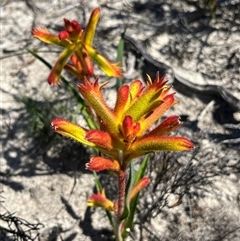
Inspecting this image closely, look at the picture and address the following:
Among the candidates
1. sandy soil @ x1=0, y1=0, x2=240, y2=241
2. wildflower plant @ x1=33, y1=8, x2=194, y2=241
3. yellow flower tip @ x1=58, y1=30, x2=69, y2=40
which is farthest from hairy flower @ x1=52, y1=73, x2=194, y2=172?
sandy soil @ x1=0, y1=0, x2=240, y2=241

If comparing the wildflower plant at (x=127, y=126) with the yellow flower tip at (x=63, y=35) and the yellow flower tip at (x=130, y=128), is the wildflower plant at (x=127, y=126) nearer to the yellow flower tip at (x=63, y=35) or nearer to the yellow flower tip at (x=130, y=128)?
the yellow flower tip at (x=130, y=128)

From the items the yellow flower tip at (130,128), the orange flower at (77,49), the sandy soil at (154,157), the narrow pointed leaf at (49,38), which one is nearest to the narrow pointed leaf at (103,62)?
the orange flower at (77,49)

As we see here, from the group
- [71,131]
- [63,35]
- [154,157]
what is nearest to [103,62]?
[63,35]

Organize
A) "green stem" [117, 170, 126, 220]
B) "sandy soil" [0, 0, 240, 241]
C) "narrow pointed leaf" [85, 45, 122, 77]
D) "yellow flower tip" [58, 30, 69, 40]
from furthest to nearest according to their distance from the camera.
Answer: "sandy soil" [0, 0, 240, 241], "narrow pointed leaf" [85, 45, 122, 77], "yellow flower tip" [58, 30, 69, 40], "green stem" [117, 170, 126, 220]

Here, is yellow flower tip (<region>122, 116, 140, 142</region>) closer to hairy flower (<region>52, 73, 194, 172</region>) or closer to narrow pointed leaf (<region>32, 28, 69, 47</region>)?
hairy flower (<region>52, 73, 194, 172</region>)

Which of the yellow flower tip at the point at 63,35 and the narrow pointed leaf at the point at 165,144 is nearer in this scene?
the narrow pointed leaf at the point at 165,144
